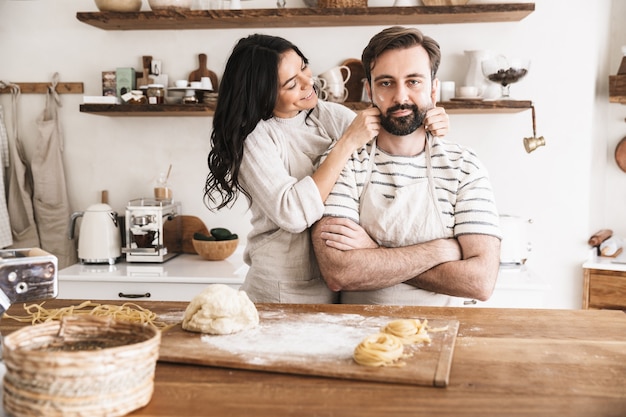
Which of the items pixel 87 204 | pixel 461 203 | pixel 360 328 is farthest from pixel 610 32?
pixel 87 204

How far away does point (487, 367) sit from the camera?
4.64 ft

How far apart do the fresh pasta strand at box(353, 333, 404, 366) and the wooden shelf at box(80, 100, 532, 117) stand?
Answer: 7.00ft

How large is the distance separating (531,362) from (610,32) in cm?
280

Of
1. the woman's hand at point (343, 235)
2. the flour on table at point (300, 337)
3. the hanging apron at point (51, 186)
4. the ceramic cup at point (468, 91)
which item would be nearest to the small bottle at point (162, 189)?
the hanging apron at point (51, 186)

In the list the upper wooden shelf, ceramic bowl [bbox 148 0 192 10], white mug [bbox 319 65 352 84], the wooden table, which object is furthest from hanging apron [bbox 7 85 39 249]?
the wooden table

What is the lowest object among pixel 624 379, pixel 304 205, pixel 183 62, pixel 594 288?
pixel 594 288

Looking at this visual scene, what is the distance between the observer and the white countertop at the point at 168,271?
10.7 feet

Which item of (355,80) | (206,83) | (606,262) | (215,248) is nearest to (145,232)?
(215,248)

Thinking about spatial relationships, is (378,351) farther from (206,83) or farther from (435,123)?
(206,83)

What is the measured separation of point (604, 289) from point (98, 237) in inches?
103

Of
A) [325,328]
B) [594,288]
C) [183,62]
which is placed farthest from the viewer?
[183,62]

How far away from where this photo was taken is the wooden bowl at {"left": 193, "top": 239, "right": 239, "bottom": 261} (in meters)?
3.58

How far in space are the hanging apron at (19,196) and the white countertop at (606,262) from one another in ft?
9.93

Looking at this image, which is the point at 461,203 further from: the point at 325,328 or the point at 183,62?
the point at 183,62
